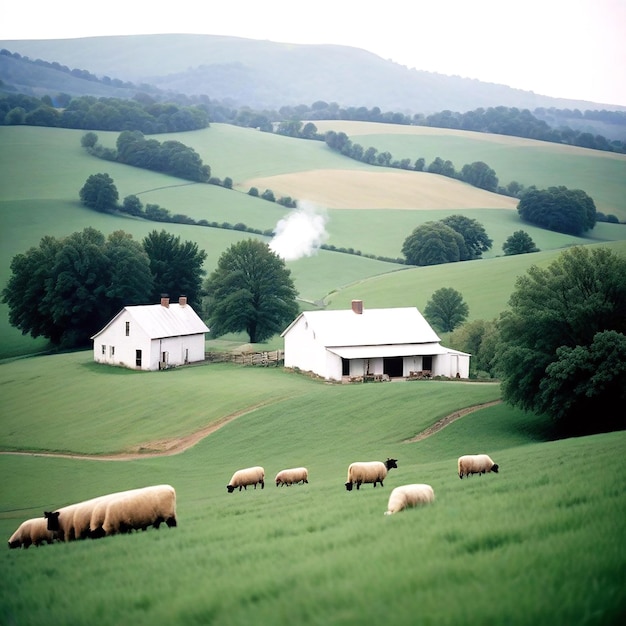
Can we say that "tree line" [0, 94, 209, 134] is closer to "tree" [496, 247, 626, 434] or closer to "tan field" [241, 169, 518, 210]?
"tan field" [241, 169, 518, 210]

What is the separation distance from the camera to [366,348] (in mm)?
62219

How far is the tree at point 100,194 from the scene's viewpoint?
129375 millimetres

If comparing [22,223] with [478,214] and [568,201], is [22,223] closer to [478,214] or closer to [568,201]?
[478,214]

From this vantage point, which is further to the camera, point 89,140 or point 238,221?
point 89,140

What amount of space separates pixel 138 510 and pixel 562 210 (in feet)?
426

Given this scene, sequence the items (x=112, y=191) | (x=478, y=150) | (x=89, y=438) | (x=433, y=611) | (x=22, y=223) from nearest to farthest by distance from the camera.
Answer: (x=433, y=611) → (x=89, y=438) → (x=22, y=223) → (x=112, y=191) → (x=478, y=150)

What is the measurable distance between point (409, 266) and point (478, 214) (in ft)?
88.3

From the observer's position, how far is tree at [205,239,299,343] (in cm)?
8244

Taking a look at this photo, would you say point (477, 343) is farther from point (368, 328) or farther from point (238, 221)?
point (238, 221)

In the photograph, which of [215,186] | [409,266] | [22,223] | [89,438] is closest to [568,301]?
[89,438]

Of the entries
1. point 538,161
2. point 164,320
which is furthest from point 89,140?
point 164,320

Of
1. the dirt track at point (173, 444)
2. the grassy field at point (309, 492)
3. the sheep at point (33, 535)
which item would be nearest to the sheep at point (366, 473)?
the grassy field at point (309, 492)

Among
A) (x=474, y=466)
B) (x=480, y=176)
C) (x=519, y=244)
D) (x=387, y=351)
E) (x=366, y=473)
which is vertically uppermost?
(x=480, y=176)

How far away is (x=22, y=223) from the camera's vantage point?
400 feet
